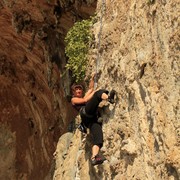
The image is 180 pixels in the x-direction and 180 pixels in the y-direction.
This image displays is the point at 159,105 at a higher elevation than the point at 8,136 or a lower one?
higher

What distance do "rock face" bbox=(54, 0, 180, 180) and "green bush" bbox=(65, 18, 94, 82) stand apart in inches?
Answer: 76.6

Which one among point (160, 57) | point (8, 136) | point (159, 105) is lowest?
point (8, 136)

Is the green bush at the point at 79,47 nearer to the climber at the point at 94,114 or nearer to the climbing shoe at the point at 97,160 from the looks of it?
the climber at the point at 94,114

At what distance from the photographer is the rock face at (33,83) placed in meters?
14.5

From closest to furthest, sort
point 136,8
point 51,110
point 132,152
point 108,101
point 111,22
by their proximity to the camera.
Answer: point 132,152 → point 136,8 → point 108,101 → point 111,22 → point 51,110

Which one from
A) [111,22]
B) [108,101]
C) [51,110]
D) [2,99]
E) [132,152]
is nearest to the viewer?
[132,152]

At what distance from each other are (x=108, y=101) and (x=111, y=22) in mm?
1702

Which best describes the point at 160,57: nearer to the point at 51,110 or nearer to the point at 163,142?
the point at 163,142

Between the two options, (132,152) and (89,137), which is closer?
(132,152)

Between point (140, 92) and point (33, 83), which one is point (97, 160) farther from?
point (33, 83)

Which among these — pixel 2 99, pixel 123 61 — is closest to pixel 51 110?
pixel 2 99

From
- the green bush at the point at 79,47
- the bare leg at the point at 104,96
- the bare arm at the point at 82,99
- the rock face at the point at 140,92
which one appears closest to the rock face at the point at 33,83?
the green bush at the point at 79,47

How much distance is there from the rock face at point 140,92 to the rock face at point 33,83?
610 centimetres

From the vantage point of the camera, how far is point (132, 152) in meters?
5.77
